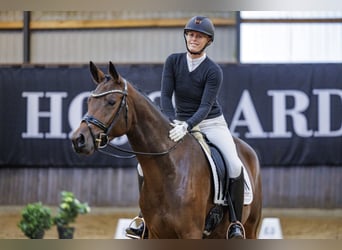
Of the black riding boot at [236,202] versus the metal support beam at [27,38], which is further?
the metal support beam at [27,38]

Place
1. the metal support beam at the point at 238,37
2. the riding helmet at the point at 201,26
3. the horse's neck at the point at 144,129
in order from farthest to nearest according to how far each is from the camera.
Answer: the metal support beam at the point at 238,37 → the riding helmet at the point at 201,26 → the horse's neck at the point at 144,129

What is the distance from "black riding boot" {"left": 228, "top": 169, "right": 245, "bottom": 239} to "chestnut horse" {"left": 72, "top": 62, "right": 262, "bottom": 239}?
243 mm

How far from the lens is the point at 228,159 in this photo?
3844mm

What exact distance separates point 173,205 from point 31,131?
7.99 metres

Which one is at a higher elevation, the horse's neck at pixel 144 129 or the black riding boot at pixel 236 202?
the horse's neck at pixel 144 129

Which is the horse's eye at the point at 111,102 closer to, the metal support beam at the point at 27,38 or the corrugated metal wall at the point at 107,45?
the corrugated metal wall at the point at 107,45

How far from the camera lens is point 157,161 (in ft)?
11.2

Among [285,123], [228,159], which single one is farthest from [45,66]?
[228,159]

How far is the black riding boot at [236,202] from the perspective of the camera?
3809 mm

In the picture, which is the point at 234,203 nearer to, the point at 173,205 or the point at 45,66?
the point at 173,205

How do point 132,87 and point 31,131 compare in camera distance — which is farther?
point 31,131

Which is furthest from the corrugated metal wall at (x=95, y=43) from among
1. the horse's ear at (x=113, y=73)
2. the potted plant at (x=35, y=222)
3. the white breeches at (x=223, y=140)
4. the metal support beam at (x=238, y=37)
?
the horse's ear at (x=113, y=73)

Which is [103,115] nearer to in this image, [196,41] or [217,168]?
[196,41]

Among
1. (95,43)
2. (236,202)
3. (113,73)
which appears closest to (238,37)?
(95,43)
